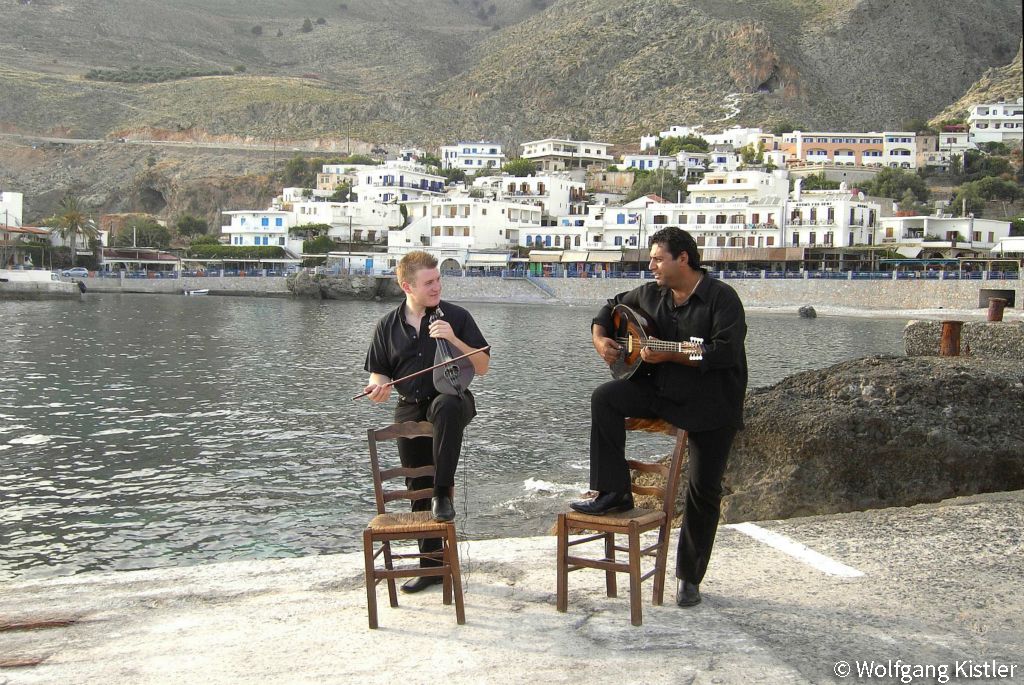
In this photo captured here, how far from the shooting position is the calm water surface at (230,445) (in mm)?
10203

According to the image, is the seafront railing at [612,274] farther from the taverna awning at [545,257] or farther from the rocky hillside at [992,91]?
the rocky hillside at [992,91]

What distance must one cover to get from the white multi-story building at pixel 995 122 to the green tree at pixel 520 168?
54666 mm

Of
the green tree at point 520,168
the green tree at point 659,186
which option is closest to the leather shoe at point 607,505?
the green tree at point 659,186

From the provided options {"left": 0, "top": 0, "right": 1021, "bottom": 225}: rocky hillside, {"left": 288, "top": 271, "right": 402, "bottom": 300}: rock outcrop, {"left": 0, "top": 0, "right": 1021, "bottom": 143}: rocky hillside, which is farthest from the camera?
{"left": 0, "top": 0, "right": 1021, "bottom": 143}: rocky hillside

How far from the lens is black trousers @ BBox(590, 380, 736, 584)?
499 centimetres

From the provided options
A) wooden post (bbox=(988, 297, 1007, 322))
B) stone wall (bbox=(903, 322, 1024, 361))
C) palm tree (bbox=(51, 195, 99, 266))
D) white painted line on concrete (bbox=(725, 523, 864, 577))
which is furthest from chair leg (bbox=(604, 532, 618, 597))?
palm tree (bbox=(51, 195, 99, 266))

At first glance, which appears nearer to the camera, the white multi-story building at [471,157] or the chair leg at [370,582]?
the chair leg at [370,582]

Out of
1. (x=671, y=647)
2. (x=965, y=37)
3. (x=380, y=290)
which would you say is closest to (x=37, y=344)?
(x=671, y=647)

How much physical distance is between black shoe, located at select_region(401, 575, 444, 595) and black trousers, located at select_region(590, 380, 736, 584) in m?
1.21

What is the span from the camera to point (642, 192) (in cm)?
10506

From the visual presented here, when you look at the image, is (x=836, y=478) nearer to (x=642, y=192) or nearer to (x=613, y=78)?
(x=642, y=192)

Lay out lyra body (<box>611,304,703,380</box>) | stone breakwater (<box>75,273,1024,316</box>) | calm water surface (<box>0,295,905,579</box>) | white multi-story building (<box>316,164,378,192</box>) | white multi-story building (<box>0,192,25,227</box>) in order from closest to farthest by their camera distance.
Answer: lyra body (<box>611,304,703,380</box>) → calm water surface (<box>0,295,905,579</box>) → stone breakwater (<box>75,273,1024,316</box>) → white multi-story building (<box>0,192,25,227</box>) → white multi-story building (<box>316,164,378,192</box>)

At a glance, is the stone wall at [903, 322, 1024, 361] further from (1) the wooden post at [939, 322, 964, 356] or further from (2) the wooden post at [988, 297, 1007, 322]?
(2) the wooden post at [988, 297, 1007, 322]
